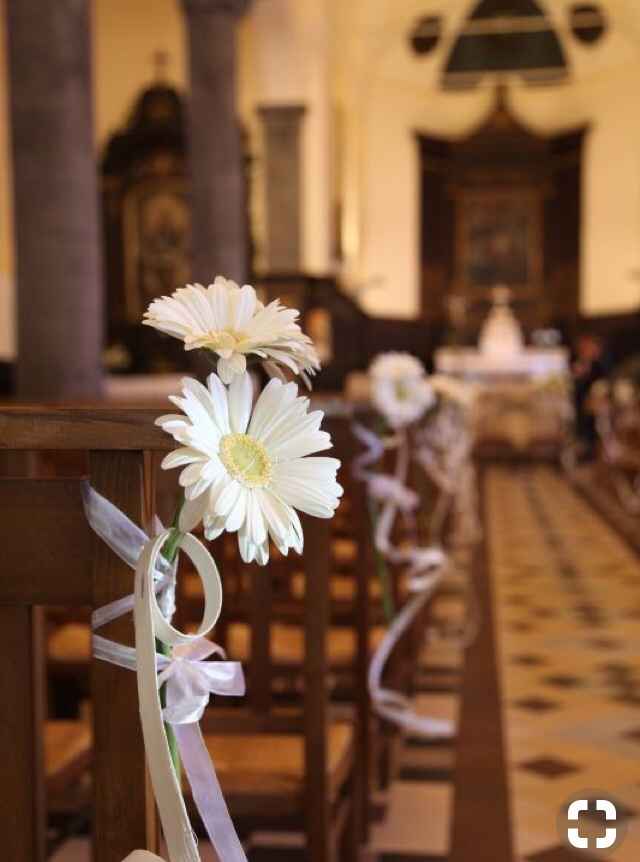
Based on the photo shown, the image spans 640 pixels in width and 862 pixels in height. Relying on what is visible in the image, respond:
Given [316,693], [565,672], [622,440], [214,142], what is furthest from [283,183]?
[316,693]

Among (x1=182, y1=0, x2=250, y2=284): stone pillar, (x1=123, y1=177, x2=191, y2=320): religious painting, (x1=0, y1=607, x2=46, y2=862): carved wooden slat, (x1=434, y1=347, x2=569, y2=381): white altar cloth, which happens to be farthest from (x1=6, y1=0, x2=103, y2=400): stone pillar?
(x1=434, y1=347, x2=569, y2=381): white altar cloth

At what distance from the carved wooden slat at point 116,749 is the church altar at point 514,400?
15.3 m

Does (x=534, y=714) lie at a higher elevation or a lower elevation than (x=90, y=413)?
lower


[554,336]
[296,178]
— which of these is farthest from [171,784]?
[554,336]

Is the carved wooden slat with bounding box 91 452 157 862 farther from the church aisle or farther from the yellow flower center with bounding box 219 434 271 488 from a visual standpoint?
the church aisle

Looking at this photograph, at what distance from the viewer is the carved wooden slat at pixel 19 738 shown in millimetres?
1460

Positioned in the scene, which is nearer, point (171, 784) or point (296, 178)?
point (171, 784)

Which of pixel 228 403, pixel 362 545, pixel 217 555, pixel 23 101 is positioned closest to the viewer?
pixel 228 403

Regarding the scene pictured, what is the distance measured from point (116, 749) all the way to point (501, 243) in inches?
802

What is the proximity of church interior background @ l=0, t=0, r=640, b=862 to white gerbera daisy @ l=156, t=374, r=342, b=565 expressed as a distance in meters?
0.18

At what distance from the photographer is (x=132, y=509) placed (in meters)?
1.34

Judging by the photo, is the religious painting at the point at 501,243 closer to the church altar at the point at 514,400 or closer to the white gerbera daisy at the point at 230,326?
the church altar at the point at 514,400

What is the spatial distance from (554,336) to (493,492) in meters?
7.79

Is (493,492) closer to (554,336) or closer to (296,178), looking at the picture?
(296,178)
